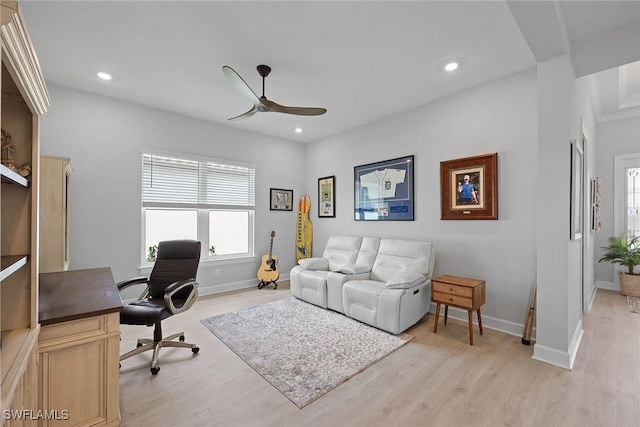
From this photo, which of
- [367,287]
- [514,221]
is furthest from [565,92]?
[367,287]

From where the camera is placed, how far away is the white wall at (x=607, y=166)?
446 cm

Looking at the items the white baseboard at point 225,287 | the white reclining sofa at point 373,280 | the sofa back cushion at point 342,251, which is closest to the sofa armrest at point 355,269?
the white reclining sofa at point 373,280

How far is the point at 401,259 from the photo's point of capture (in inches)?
143

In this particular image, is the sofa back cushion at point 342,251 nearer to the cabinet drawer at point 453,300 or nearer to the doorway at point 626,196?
the cabinet drawer at point 453,300

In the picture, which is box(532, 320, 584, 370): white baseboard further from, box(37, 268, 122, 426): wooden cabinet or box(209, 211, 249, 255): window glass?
box(209, 211, 249, 255): window glass

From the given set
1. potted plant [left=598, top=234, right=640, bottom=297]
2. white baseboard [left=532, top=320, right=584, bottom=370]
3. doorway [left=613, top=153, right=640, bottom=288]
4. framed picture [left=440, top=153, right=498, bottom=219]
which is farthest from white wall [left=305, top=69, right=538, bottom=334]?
doorway [left=613, top=153, right=640, bottom=288]

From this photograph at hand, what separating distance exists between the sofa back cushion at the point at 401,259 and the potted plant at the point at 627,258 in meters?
3.25

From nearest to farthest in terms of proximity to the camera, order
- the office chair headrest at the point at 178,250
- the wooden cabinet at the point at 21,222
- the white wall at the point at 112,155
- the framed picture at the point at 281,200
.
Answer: the wooden cabinet at the point at 21,222
the office chair headrest at the point at 178,250
the white wall at the point at 112,155
the framed picture at the point at 281,200

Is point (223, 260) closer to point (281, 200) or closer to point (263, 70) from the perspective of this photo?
point (281, 200)

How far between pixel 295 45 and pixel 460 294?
2846mm

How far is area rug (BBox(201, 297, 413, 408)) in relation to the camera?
7.06 ft

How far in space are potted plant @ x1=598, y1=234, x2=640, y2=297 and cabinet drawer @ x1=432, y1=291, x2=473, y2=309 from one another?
3.39 meters

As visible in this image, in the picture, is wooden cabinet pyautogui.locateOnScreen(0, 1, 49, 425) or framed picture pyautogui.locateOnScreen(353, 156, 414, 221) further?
framed picture pyautogui.locateOnScreen(353, 156, 414, 221)

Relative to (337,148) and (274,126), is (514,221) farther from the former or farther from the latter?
(274,126)
